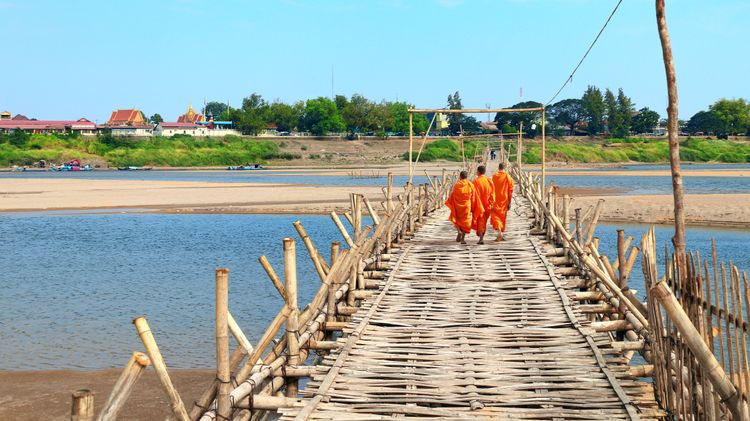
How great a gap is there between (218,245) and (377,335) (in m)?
15.7

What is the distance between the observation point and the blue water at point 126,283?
34.9 ft

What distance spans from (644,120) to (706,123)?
24.7 feet

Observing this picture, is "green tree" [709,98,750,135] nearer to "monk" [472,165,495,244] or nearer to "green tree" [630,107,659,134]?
"green tree" [630,107,659,134]

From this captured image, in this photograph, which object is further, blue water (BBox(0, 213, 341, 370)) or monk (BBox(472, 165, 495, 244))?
monk (BBox(472, 165, 495, 244))

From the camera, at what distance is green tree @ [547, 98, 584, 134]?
102m

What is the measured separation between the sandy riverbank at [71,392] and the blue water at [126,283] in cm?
42

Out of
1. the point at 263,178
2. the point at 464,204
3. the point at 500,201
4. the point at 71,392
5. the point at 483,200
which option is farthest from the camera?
the point at 263,178

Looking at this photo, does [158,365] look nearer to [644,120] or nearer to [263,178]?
[263,178]

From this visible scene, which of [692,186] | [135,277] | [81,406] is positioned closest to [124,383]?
[81,406]

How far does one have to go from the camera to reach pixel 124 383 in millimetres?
3531

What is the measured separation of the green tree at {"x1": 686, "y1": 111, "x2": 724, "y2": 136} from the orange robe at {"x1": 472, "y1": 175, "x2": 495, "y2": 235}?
3720 inches

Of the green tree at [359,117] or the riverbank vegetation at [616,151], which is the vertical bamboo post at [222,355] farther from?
the green tree at [359,117]

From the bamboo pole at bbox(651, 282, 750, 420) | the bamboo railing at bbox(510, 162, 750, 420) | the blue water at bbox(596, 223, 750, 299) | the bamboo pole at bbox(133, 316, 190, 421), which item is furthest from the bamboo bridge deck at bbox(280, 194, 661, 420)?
the blue water at bbox(596, 223, 750, 299)

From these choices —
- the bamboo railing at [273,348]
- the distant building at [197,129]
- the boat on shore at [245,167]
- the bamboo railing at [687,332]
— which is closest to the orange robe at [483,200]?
the bamboo railing at [273,348]
